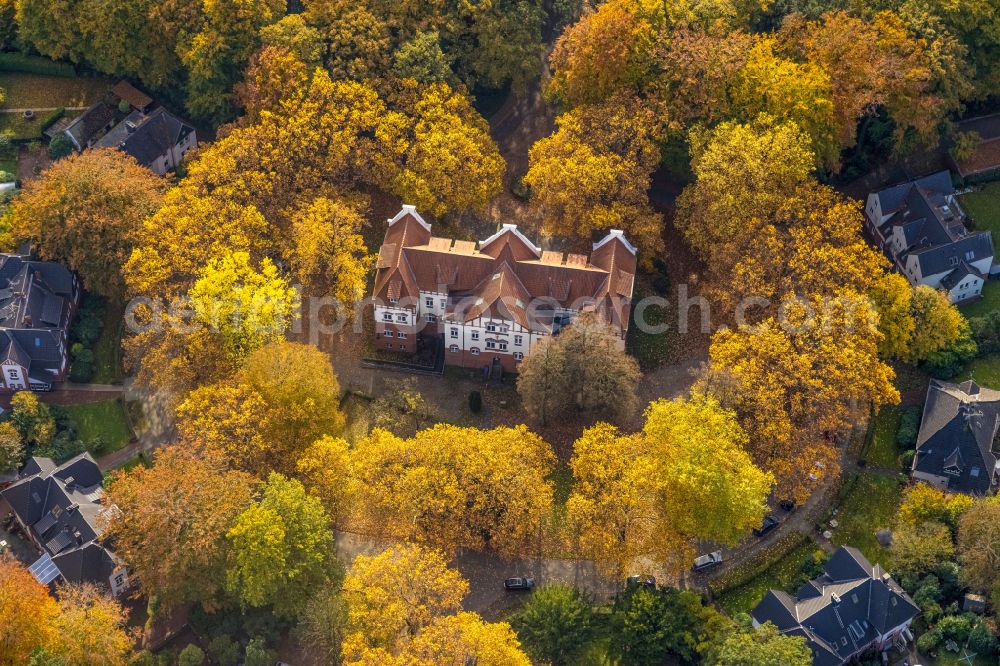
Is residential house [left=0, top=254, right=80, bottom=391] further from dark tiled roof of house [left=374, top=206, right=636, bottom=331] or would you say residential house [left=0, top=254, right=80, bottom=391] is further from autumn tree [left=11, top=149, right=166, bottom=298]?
dark tiled roof of house [left=374, top=206, right=636, bottom=331]

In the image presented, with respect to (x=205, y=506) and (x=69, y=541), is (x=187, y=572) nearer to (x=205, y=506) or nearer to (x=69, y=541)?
(x=205, y=506)

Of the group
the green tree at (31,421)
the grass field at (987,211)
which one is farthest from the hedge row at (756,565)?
the green tree at (31,421)

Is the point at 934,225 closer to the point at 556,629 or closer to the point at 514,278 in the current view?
the point at 514,278

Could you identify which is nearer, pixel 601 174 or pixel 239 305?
pixel 239 305

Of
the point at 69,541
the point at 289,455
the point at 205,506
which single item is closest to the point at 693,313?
the point at 289,455

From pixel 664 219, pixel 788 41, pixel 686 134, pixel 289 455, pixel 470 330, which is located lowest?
pixel 289 455

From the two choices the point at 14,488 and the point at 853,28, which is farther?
the point at 853,28

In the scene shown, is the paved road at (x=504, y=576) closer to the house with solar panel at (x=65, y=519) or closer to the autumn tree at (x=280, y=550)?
the autumn tree at (x=280, y=550)

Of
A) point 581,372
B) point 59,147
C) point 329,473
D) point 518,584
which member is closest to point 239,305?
point 329,473
